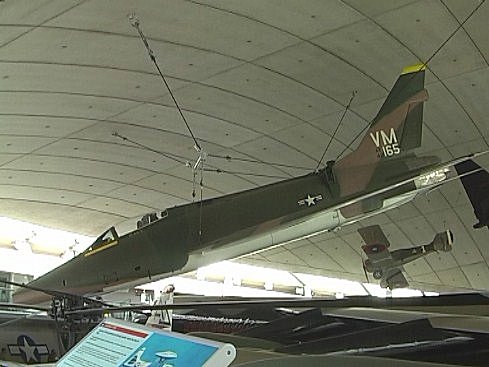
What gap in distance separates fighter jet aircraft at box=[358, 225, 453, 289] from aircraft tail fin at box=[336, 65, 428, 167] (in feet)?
4.51

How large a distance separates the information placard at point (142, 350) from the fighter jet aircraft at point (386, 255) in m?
5.10

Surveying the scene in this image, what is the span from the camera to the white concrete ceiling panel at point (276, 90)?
778 centimetres

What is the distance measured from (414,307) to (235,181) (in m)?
10.0

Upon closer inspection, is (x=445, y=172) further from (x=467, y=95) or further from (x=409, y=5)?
(x=467, y=95)

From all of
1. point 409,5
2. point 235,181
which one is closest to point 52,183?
point 235,181

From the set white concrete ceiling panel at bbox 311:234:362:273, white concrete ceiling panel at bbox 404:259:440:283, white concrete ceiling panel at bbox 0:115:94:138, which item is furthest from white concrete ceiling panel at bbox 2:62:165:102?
white concrete ceiling panel at bbox 404:259:440:283

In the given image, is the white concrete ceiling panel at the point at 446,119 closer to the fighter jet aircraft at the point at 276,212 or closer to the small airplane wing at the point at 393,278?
the fighter jet aircraft at the point at 276,212

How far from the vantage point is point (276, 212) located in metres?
5.87

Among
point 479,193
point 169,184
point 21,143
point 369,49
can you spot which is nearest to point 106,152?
point 21,143

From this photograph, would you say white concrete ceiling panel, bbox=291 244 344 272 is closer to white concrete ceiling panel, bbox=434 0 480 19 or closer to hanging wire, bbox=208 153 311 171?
hanging wire, bbox=208 153 311 171

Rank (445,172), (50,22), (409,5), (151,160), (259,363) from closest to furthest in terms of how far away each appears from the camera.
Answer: (259,363), (445,172), (50,22), (409,5), (151,160)

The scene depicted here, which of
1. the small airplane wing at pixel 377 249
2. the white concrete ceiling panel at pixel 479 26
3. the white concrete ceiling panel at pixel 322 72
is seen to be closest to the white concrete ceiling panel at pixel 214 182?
the white concrete ceiling panel at pixel 322 72

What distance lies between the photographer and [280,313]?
4.96 feet

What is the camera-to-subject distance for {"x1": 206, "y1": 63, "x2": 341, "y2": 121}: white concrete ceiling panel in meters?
7.78
